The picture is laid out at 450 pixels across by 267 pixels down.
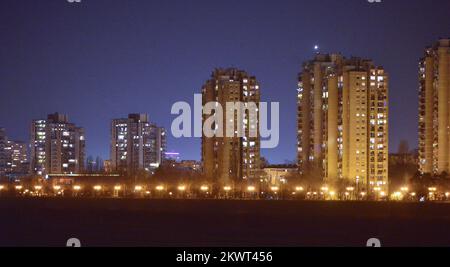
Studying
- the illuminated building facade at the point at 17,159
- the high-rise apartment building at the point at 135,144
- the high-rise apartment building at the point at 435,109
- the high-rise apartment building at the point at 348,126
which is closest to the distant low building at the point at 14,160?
the illuminated building facade at the point at 17,159

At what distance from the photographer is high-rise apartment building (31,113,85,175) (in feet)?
80.2

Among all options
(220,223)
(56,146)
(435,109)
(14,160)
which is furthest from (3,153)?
(435,109)

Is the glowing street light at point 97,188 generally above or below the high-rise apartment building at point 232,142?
below

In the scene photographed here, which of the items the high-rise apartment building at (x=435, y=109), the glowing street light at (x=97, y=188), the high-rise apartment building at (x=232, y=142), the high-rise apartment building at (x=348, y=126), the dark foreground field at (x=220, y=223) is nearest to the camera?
the dark foreground field at (x=220, y=223)

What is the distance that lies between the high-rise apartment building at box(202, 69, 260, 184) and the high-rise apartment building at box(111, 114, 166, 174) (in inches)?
71.6

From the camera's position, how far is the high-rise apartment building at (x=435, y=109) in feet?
82.4

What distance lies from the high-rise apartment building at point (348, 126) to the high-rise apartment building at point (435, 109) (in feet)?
5.08

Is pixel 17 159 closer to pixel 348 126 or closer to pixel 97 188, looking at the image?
pixel 97 188

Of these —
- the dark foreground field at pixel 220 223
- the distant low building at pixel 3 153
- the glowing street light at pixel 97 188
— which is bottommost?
the glowing street light at pixel 97 188

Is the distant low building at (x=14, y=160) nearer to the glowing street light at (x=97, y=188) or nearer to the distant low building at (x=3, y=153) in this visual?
the distant low building at (x=3, y=153)

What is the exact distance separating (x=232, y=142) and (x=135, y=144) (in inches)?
145
